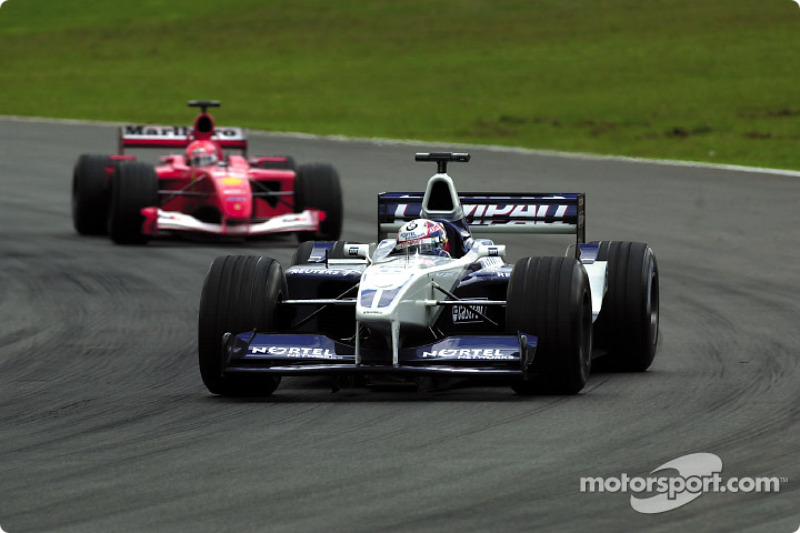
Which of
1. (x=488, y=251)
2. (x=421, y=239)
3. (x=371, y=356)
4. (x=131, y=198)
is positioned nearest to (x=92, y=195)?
(x=131, y=198)

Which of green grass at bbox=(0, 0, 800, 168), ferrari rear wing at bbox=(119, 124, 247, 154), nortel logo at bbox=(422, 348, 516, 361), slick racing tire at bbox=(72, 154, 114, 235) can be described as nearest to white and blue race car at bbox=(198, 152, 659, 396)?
nortel logo at bbox=(422, 348, 516, 361)

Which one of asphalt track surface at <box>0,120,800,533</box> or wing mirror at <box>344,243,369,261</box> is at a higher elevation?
wing mirror at <box>344,243,369,261</box>

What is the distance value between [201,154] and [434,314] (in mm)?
11546

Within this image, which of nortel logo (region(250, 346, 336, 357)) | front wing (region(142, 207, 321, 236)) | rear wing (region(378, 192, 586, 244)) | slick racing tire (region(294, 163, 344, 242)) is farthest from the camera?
slick racing tire (region(294, 163, 344, 242))

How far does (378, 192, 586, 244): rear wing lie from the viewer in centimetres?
1294

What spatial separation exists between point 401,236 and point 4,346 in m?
3.83

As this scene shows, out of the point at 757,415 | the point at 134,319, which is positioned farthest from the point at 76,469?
the point at 134,319

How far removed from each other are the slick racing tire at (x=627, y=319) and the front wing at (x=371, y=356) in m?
1.68

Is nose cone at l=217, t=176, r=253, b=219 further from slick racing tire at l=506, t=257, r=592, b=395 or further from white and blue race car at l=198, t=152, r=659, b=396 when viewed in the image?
slick racing tire at l=506, t=257, r=592, b=395

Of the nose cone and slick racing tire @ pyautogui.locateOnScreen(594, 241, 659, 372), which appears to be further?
the nose cone

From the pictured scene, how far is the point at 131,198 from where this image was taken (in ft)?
69.3

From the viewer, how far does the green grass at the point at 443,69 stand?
142ft

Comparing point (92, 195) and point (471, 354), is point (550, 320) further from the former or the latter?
point (92, 195)

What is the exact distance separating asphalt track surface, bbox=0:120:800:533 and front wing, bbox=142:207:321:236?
82.0 inches
